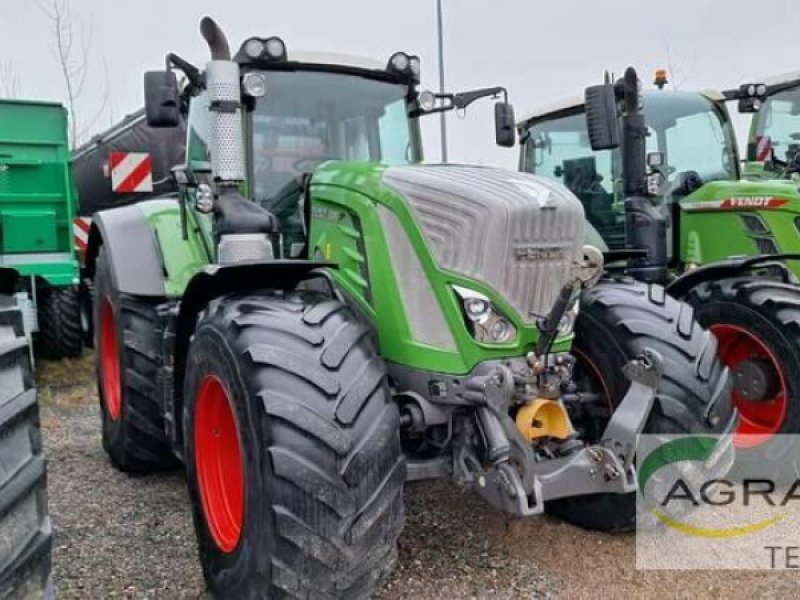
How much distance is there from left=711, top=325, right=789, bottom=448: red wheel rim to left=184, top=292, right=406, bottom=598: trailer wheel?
242 centimetres

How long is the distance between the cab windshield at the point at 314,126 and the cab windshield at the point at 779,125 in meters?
4.33

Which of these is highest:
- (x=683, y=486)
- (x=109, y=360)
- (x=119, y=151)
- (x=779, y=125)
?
(x=119, y=151)

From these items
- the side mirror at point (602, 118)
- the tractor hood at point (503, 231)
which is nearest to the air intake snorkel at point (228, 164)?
the tractor hood at point (503, 231)

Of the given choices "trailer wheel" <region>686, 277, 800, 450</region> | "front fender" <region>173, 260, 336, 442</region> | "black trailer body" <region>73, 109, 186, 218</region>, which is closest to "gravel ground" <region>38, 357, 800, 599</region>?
"front fender" <region>173, 260, 336, 442</region>

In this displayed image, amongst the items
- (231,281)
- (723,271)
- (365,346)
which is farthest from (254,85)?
(723,271)

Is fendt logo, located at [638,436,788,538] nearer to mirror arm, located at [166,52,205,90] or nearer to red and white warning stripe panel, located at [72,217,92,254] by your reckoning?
mirror arm, located at [166,52,205,90]

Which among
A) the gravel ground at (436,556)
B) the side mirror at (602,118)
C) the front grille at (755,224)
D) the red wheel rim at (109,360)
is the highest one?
the side mirror at (602,118)

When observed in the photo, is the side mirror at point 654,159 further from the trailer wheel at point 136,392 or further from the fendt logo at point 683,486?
the trailer wheel at point 136,392

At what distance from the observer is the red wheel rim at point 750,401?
4.13 meters

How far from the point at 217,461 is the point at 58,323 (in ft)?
18.2

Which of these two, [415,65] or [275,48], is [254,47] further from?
[415,65]

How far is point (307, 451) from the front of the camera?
7.90 ft

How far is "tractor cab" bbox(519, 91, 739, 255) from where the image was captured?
6.04m

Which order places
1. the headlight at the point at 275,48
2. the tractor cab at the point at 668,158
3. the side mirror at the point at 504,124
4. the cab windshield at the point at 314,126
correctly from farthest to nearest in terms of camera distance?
the tractor cab at the point at 668,158
the side mirror at the point at 504,124
the cab windshield at the point at 314,126
the headlight at the point at 275,48
